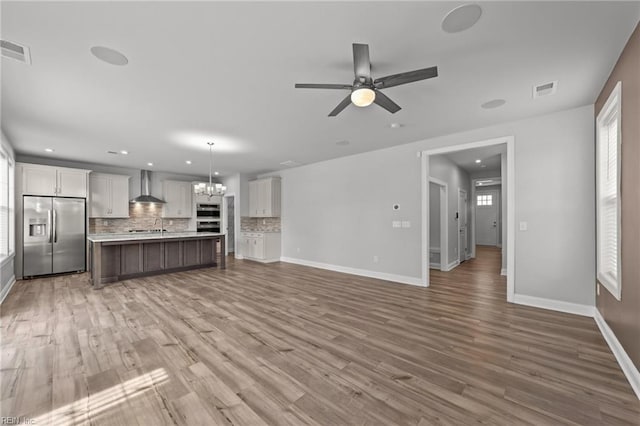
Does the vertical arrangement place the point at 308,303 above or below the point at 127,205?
below

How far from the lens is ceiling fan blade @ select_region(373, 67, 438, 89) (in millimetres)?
2120

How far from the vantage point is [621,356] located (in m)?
2.31

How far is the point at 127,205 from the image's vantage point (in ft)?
24.5

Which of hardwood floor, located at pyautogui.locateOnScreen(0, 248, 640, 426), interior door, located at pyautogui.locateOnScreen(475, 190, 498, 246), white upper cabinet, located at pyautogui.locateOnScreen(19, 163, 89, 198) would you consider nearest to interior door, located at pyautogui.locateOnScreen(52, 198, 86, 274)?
white upper cabinet, located at pyautogui.locateOnScreen(19, 163, 89, 198)

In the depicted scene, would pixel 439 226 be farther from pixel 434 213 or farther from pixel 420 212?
pixel 420 212

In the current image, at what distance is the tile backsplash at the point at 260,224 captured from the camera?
826cm

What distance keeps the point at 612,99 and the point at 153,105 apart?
16.6 feet

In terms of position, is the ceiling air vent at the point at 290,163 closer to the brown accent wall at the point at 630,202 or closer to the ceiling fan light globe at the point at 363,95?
the ceiling fan light globe at the point at 363,95

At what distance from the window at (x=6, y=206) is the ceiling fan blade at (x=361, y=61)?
19.0 feet

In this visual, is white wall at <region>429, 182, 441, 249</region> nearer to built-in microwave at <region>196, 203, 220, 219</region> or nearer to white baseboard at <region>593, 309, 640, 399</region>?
white baseboard at <region>593, 309, 640, 399</region>

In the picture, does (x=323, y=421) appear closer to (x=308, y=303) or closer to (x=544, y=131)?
(x=308, y=303)

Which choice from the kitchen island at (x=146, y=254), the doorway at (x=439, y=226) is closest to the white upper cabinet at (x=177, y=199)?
the kitchen island at (x=146, y=254)

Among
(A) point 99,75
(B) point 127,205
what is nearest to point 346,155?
(A) point 99,75

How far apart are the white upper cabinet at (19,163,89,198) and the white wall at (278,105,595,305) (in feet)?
16.3
